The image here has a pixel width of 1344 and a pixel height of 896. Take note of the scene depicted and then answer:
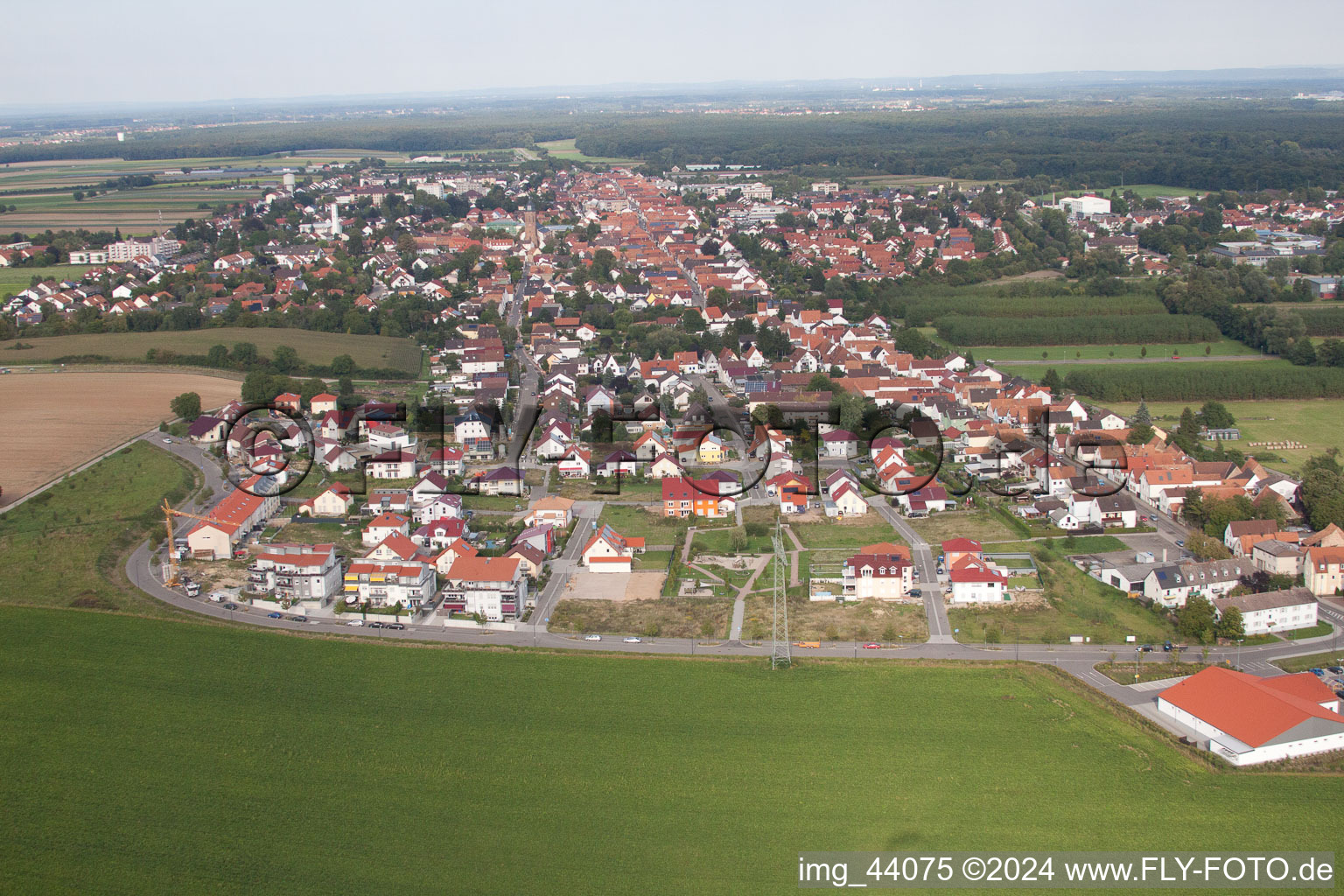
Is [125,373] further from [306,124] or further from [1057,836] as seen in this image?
[306,124]

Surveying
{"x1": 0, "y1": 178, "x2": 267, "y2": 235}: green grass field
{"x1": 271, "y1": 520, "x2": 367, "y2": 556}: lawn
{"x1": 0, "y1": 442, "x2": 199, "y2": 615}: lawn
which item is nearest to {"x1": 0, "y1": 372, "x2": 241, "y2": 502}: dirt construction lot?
{"x1": 0, "y1": 442, "x2": 199, "y2": 615}: lawn

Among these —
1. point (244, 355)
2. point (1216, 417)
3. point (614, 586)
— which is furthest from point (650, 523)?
point (244, 355)

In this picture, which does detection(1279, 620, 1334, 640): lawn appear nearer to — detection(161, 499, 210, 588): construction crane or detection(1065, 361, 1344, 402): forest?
detection(1065, 361, 1344, 402): forest

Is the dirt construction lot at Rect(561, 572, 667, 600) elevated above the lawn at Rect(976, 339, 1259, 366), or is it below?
below

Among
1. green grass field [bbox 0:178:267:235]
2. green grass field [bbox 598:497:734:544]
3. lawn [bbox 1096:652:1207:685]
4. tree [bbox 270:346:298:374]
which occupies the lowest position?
lawn [bbox 1096:652:1207:685]

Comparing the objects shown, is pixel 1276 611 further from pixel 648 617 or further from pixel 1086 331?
pixel 1086 331

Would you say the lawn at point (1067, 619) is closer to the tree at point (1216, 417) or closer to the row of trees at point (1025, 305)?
the tree at point (1216, 417)

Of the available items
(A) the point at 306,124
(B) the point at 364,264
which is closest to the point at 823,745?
(B) the point at 364,264
